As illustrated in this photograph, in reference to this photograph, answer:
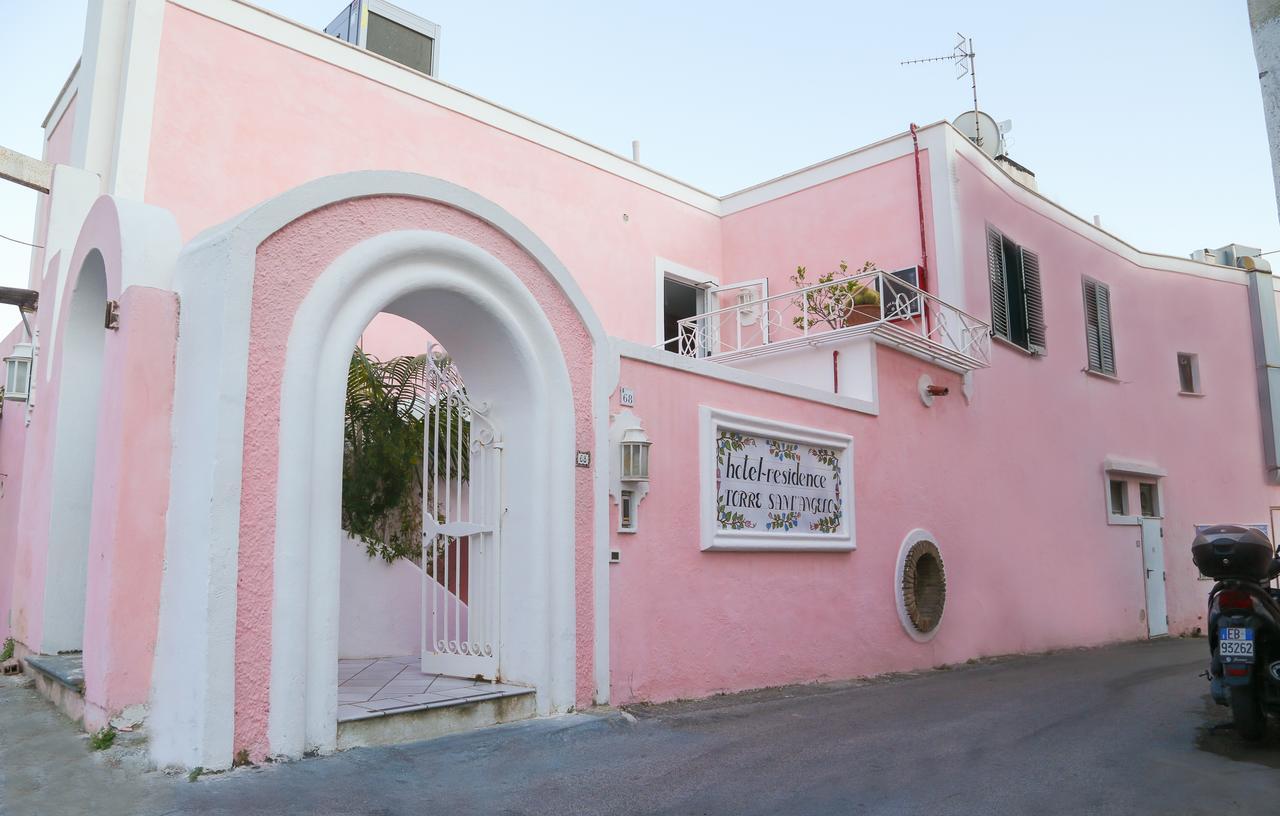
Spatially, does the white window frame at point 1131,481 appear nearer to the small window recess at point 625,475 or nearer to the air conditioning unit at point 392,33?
the small window recess at point 625,475

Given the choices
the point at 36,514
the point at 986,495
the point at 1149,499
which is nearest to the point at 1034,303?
the point at 986,495

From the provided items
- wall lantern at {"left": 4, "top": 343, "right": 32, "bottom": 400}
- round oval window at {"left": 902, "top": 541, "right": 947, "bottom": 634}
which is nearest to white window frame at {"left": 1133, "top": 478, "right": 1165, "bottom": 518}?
round oval window at {"left": 902, "top": 541, "right": 947, "bottom": 634}

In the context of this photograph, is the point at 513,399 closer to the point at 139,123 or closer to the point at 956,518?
the point at 139,123

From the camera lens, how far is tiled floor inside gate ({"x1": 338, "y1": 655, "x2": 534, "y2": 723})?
17.7 ft

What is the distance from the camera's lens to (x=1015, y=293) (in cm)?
1305

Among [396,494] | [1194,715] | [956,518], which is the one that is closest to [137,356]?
[396,494]

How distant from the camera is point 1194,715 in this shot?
7062mm

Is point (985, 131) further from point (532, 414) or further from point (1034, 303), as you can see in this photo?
point (532, 414)

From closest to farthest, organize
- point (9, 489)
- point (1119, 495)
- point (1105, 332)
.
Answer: point (9, 489) → point (1119, 495) → point (1105, 332)

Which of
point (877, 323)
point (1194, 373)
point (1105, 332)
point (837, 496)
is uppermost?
point (1105, 332)

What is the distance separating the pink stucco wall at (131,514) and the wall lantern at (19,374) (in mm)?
Result: 3749

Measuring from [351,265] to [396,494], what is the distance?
132 inches

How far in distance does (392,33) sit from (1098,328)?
11.3m

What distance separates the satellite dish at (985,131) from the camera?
578 inches
